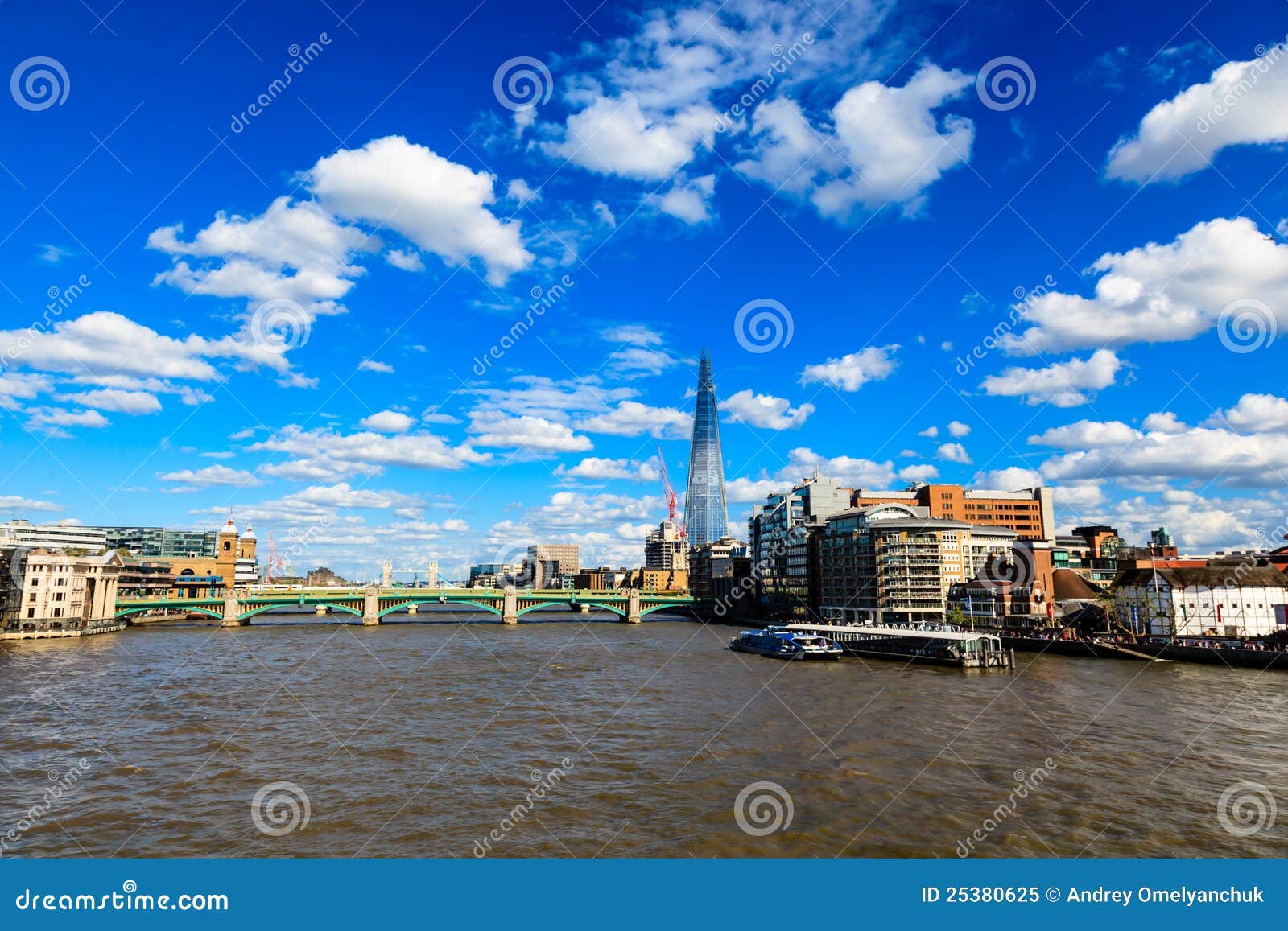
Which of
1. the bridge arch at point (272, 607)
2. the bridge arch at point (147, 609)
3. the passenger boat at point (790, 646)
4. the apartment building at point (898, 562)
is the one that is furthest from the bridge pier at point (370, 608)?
the apartment building at point (898, 562)

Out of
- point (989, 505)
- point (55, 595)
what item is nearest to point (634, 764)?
point (55, 595)

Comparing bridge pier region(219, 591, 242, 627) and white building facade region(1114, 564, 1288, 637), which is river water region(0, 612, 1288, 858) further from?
bridge pier region(219, 591, 242, 627)

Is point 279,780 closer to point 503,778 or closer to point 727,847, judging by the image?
point 503,778

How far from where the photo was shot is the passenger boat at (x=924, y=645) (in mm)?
71125

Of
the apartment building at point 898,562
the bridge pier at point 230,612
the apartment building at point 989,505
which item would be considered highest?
the apartment building at point 989,505

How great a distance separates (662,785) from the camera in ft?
88.0

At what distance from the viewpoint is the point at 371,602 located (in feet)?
436

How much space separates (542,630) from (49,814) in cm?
10157

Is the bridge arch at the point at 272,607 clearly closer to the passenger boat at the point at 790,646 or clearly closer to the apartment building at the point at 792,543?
the passenger boat at the point at 790,646

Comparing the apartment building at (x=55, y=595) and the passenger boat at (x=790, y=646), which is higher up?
the apartment building at (x=55, y=595)

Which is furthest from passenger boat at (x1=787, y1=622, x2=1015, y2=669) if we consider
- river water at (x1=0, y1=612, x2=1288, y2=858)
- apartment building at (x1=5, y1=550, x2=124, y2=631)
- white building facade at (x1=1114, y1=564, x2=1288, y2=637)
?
apartment building at (x1=5, y1=550, x2=124, y2=631)

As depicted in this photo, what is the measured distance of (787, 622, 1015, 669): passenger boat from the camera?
7112cm

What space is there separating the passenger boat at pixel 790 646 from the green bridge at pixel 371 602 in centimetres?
5787

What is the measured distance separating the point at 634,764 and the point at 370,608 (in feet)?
377
